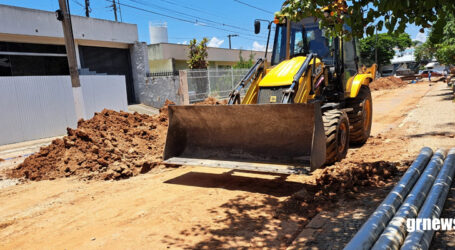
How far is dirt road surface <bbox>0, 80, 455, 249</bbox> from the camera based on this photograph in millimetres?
3818

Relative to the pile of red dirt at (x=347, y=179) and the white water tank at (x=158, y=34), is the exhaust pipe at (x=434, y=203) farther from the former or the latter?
the white water tank at (x=158, y=34)

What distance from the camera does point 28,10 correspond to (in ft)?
49.6

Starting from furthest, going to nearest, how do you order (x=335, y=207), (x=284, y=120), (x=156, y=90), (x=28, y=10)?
1. (x=156, y=90)
2. (x=28, y=10)
3. (x=284, y=120)
4. (x=335, y=207)

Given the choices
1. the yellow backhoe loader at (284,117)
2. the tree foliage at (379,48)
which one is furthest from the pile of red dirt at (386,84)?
the yellow backhoe loader at (284,117)

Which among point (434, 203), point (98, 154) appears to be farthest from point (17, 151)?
point (434, 203)

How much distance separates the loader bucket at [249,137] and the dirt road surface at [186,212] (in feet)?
1.32

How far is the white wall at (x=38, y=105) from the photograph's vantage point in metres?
12.0

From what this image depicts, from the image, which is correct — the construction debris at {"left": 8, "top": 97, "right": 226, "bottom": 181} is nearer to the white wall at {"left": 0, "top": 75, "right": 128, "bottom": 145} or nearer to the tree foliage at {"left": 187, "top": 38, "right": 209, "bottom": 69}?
the white wall at {"left": 0, "top": 75, "right": 128, "bottom": 145}

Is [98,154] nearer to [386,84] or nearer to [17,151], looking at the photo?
[17,151]

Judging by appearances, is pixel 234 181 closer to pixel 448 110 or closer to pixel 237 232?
pixel 237 232

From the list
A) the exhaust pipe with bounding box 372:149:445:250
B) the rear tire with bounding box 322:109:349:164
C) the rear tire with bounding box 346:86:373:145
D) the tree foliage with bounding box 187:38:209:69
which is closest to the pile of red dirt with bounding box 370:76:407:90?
the tree foliage with bounding box 187:38:209:69

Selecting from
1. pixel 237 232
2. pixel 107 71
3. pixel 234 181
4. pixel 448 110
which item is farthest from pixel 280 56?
pixel 107 71

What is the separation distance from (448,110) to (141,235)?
11376 millimetres

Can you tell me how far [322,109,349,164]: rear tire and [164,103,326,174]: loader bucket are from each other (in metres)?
0.56
